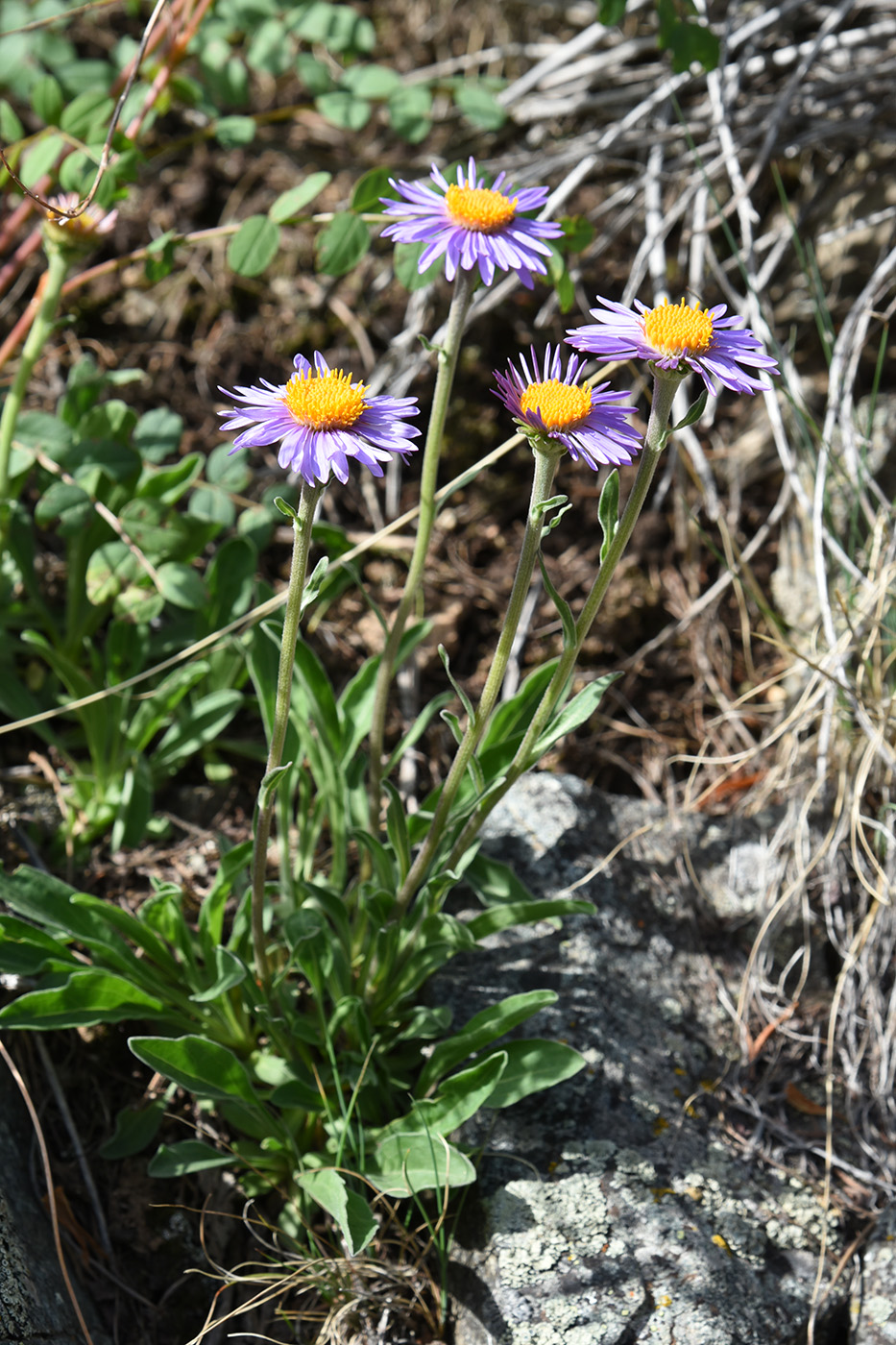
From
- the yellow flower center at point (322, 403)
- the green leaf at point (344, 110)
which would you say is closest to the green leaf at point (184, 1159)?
the yellow flower center at point (322, 403)

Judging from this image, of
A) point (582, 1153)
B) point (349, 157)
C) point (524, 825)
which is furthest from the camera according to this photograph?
point (349, 157)

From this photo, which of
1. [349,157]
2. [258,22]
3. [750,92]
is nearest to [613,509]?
[258,22]

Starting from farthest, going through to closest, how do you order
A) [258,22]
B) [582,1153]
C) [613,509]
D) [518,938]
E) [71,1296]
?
[258,22] → [518,938] → [582,1153] → [71,1296] → [613,509]

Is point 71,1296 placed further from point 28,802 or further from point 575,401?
point 575,401

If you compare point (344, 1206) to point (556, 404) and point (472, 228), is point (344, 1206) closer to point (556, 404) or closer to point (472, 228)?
point (556, 404)

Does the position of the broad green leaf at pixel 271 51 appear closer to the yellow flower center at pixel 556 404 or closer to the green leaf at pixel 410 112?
the green leaf at pixel 410 112

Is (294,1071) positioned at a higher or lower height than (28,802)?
Result: lower

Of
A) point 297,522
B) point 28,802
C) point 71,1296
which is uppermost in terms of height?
point 297,522
